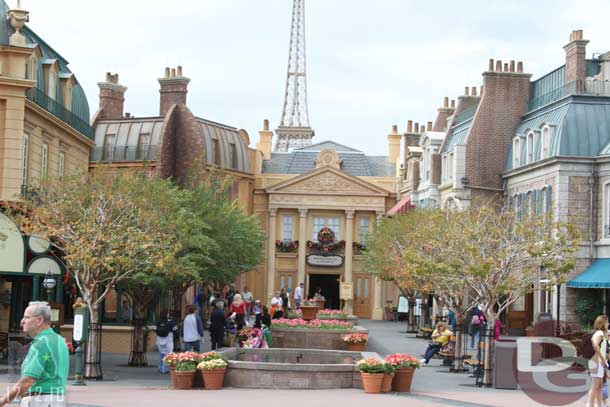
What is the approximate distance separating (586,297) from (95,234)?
20328mm

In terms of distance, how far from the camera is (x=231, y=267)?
1515 inches

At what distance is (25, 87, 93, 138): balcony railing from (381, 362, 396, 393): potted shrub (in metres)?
15.7

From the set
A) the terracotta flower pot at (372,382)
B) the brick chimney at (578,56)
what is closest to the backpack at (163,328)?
the terracotta flower pot at (372,382)

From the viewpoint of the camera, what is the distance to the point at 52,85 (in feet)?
117

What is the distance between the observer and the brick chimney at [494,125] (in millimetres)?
47094

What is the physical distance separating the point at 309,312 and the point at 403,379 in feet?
56.6

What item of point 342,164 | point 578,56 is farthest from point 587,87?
point 342,164

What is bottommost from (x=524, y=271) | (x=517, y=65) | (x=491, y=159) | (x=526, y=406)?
(x=526, y=406)

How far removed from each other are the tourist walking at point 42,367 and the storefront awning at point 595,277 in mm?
30209

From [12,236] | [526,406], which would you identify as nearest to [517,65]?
[12,236]

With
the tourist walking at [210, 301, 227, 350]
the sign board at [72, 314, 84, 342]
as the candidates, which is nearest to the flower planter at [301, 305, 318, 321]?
the tourist walking at [210, 301, 227, 350]

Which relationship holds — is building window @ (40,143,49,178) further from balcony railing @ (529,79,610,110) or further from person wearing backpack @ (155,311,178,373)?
balcony railing @ (529,79,610,110)

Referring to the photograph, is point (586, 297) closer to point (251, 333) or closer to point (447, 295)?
point (447, 295)

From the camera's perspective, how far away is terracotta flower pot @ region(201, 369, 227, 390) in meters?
21.6
